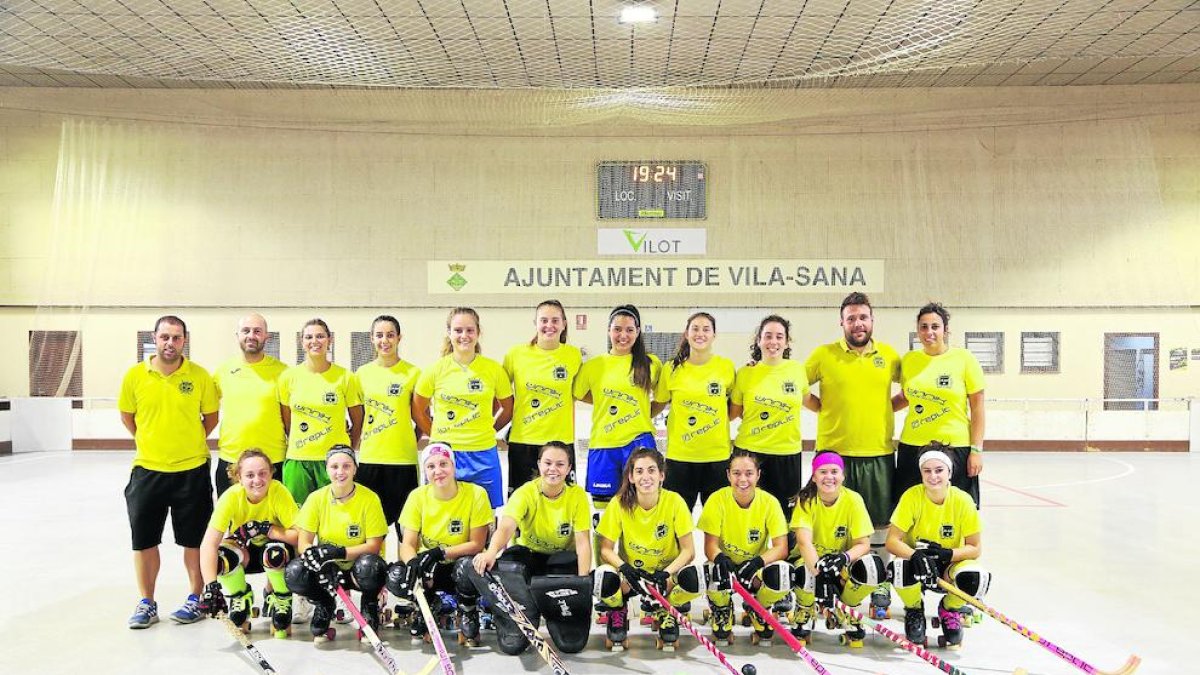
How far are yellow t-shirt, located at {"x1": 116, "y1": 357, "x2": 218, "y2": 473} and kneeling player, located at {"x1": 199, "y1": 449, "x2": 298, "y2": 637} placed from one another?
351mm

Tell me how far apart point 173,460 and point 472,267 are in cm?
756

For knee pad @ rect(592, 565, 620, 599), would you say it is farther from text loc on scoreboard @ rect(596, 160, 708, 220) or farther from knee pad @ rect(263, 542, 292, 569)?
text loc on scoreboard @ rect(596, 160, 708, 220)

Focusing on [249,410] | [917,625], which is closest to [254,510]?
[249,410]

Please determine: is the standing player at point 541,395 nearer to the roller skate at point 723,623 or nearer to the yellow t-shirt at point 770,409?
the yellow t-shirt at point 770,409

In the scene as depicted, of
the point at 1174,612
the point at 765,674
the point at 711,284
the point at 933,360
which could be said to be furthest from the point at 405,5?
the point at 1174,612

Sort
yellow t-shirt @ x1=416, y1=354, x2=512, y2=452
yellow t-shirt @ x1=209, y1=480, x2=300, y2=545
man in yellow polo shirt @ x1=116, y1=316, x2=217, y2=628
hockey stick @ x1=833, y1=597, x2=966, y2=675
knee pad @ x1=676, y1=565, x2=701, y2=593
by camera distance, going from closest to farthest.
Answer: hockey stick @ x1=833, y1=597, x2=966, y2=675
knee pad @ x1=676, y1=565, x2=701, y2=593
yellow t-shirt @ x1=209, y1=480, x2=300, y2=545
man in yellow polo shirt @ x1=116, y1=316, x2=217, y2=628
yellow t-shirt @ x1=416, y1=354, x2=512, y2=452

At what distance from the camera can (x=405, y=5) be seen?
8078mm

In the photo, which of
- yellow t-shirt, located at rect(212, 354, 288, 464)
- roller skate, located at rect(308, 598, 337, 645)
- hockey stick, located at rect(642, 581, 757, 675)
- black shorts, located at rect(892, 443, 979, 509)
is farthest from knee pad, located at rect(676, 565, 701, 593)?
yellow t-shirt, located at rect(212, 354, 288, 464)

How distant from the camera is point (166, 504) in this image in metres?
4.17

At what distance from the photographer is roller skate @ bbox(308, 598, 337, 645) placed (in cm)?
382

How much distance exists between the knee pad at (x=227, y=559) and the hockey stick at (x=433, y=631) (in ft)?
2.94

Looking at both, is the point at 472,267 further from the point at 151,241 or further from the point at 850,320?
the point at 850,320

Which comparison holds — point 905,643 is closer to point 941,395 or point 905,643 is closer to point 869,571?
point 869,571

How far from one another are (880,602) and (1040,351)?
29.6 ft
